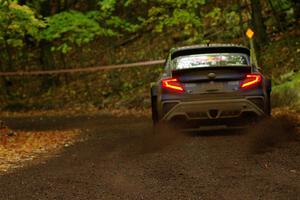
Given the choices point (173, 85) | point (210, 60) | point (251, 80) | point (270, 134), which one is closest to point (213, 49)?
point (210, 60)

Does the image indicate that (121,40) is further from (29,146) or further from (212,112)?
(212,112)

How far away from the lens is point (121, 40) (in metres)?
35.3

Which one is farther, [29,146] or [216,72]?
[29,146]

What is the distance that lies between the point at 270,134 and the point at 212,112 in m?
1.12

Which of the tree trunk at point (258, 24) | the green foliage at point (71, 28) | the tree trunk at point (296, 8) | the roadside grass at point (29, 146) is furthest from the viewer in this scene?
the tree trunk at point (296, 8)

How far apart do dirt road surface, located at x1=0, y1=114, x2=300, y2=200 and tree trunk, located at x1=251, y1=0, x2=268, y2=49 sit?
36.4 feet

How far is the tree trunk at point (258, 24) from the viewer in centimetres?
2166

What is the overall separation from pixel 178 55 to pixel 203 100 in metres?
1.14

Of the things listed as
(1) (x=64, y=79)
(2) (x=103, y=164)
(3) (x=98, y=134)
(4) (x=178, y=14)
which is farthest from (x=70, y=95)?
(2) (x=103, y=164)

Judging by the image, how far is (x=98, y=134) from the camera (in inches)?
554

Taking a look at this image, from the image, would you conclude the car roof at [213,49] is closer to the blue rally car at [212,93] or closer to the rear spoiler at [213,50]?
the rear spoiler at [213,50]

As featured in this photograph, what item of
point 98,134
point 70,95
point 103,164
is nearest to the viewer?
point 103,164

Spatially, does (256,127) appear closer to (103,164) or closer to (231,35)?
(103,164)

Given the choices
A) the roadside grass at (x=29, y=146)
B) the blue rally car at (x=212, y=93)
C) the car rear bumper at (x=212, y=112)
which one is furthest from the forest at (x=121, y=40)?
the car rear bumper at (x=212, y=112)
